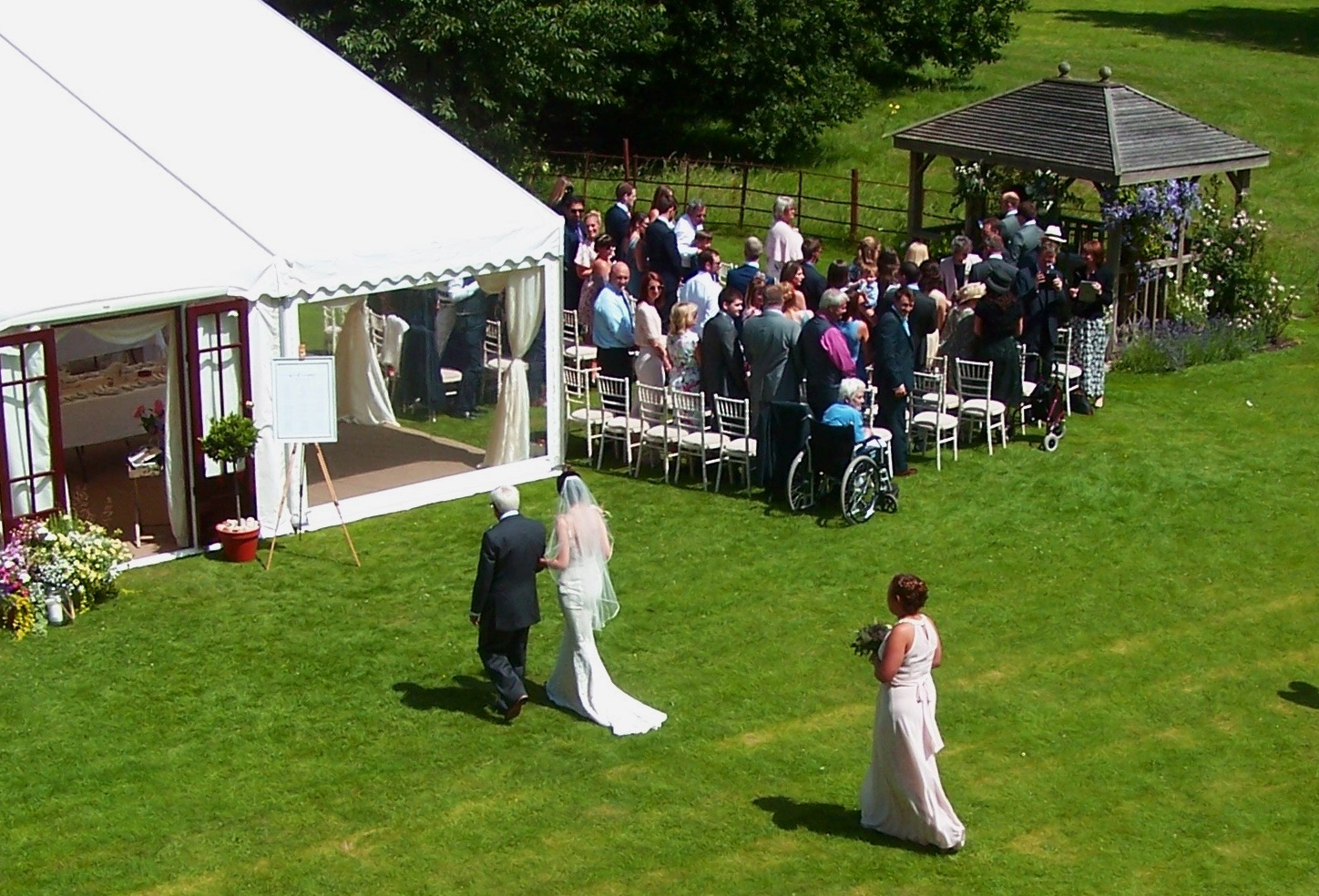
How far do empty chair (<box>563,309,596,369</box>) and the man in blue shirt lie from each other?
882mm

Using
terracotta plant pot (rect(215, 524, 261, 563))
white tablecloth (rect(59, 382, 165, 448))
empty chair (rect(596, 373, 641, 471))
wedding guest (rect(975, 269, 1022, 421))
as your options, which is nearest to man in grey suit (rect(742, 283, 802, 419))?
empty chair (rect(596, 373, 641, 471))

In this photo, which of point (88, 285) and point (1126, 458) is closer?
point (88, 285)

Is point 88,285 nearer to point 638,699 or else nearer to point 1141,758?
point 638,699

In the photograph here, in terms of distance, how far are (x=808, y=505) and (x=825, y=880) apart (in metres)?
5.83

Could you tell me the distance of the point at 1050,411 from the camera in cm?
1602

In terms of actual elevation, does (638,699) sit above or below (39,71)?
below

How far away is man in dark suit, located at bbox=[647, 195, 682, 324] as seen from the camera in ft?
58.0

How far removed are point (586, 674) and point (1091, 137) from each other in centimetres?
1081

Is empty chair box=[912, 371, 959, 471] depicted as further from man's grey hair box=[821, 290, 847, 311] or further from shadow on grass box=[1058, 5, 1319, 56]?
shadow on grass box=[1058, 5, 1319, 56]

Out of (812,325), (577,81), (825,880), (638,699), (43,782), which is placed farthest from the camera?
(577,81)

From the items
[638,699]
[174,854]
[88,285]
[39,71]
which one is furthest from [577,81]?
[174,854]

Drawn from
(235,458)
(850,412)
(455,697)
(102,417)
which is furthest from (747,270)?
(455,697)

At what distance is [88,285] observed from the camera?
41.4 feet

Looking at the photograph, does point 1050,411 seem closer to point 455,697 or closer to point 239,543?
point 455,697
